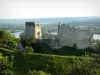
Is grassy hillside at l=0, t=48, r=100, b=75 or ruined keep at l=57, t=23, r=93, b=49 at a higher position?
ruined keep at l=57, t=23, r=93, b=49

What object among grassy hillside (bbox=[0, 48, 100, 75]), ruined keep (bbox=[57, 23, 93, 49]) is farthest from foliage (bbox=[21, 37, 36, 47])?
grassy hillside (bbox=[0, 48, 100, 75])

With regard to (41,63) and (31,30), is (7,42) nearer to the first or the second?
(31,30)

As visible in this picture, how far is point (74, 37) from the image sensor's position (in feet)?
171

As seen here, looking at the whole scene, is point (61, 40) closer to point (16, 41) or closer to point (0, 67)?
point (16, 41)

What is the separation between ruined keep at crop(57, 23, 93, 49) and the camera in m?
51.2

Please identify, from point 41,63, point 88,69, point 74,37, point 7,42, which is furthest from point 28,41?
point 88,69

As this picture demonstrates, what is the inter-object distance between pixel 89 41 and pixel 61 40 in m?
5.39

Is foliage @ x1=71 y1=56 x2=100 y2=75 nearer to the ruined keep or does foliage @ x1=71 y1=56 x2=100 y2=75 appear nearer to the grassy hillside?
the grassy hillside

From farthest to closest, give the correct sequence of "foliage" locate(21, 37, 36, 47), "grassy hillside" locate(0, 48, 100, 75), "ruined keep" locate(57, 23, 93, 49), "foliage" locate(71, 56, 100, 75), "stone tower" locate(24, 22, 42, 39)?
1. "stone tower" locate(24, 22, 42, 39)
2. "ruined keep" locate(57, 23, 93, 49)
3. "foliage" locate(21, 37, 36, 47)
4. "grassy hillside" locate(0, 48, 100, 75)
5. "foliage" locate(71, 56, 100, 75)

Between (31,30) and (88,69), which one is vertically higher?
(31,30)

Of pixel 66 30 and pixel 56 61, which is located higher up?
pixel 66 30

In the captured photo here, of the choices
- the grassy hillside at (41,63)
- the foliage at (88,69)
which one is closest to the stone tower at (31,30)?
the grassy hillside at (41,63)

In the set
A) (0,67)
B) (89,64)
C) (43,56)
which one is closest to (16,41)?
(43,56)

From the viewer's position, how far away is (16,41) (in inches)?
2036
